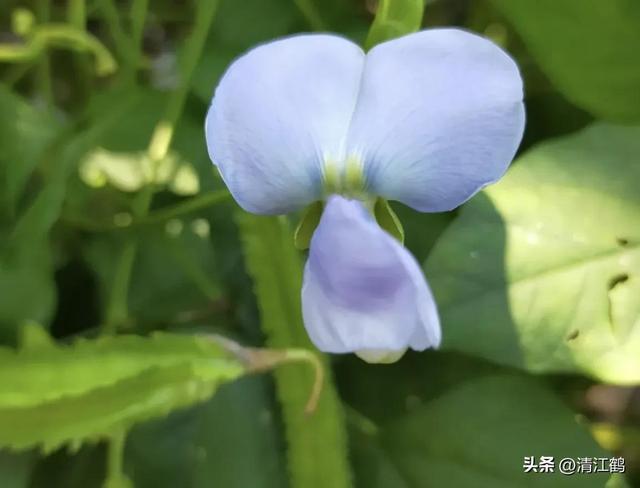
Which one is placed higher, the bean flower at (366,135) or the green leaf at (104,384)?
the bean flower at (366,135)

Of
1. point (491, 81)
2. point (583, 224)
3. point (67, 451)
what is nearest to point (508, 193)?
point (583, 224)

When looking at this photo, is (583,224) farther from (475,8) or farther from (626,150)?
(475,8)

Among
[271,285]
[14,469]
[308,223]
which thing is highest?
[308,223]

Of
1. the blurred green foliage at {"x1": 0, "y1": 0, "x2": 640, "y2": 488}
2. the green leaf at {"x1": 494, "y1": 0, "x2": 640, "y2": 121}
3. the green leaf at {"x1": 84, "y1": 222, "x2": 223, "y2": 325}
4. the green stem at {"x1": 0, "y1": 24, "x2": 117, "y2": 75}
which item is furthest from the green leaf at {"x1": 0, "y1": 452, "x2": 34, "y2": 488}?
the green leaf at {"x1": 494, "y1": 0, "x2": 640, "y2": 121}

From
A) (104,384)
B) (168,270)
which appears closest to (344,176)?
(104,384)

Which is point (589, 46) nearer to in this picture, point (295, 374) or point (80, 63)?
point (295, 374)

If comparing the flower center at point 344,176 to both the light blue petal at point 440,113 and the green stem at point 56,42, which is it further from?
the green stem at point 56,42

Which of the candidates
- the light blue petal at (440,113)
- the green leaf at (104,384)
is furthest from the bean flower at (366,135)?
the green leaf at (104,384)
